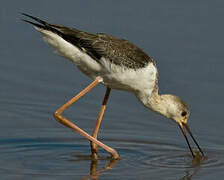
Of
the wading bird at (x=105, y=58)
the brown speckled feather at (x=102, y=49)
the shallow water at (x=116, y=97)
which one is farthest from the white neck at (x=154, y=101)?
the brown speckled feather at (x=102, y=49)

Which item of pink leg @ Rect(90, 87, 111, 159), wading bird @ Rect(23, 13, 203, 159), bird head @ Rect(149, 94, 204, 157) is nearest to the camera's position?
wading bird @ Rect(23, 13, 203, 159)

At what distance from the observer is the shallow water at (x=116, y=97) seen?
920cm

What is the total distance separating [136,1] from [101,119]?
4225 millimetres

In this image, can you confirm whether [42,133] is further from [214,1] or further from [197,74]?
[214,1]

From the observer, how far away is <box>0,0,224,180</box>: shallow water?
920cm

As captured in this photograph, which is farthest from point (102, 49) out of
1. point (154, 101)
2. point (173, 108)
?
point (173, 108)

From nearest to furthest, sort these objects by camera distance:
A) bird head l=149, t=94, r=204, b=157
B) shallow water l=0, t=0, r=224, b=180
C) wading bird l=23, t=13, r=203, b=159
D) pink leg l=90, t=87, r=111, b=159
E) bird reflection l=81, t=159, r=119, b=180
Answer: bird reflection l=81, t=159, r=119, b=180
shallow water l=0, t=0, r=224, b=180
wading bird l=23, t=13, r=203, b=159
pink leg l=90, t=87, r=111, b=159
bird head l=149, t=94, r=204, b=157

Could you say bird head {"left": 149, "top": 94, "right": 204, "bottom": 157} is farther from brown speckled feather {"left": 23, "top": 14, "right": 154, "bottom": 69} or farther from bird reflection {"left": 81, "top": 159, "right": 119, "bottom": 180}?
bird reflection {"left": 81, "top": 159, "right": 119, "bottom": 180}

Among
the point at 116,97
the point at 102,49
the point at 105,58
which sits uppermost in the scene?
the point at 102,49

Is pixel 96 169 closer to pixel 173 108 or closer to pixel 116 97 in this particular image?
pixel 173 108

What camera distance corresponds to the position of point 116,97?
11.3 m

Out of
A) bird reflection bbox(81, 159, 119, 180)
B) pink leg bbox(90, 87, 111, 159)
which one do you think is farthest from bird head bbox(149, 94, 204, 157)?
bird reflection bbox(81, 159, 119, 180)

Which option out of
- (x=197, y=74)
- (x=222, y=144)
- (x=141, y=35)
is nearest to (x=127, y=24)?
(x=141, y=35)

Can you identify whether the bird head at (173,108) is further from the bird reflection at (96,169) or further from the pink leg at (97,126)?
the bird reflection at (96,169)
